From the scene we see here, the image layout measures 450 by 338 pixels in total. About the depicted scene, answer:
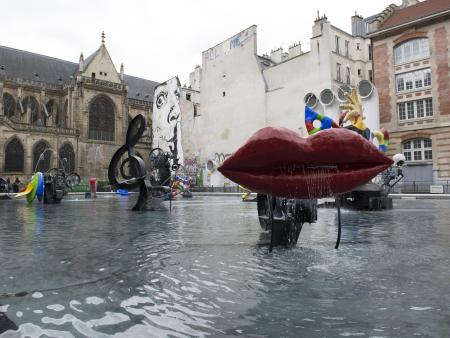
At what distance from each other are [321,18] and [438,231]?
34112mm

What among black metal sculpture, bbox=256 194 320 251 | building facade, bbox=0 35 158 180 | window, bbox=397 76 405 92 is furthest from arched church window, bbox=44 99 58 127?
black metal sculpture, bbox=256 194 320 251

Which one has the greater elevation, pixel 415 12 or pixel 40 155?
pixel 415 12

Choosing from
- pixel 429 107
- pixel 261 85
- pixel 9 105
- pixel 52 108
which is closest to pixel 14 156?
pixel 9 105

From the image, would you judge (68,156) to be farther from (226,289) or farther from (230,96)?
(226,289)

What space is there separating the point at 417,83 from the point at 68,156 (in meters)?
43.8

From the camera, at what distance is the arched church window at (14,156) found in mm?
47322

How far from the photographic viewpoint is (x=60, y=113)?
58.2 meters

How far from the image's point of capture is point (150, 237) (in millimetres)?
5840

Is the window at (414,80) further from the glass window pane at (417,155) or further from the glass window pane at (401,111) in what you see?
the glass window pane at (417,155)

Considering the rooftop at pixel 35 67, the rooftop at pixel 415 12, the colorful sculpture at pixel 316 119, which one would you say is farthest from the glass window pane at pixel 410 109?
the rooftop at pixel 35 67

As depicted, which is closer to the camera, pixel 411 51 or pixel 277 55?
pixel 411 51

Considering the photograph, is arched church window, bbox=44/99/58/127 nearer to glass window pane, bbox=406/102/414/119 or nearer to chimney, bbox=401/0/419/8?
chimney, bbox=401/0/419/8

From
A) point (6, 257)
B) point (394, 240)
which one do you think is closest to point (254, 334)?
point (6, 257)

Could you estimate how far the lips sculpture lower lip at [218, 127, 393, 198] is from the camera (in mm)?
3000
